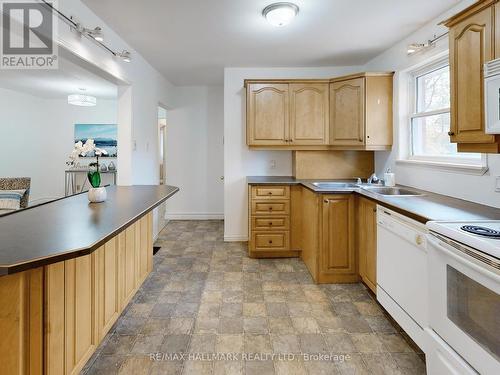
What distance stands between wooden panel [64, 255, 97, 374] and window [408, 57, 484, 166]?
9.04 feet

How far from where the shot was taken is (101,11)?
2529 mm

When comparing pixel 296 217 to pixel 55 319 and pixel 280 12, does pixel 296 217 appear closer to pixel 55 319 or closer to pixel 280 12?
pixel 280 12

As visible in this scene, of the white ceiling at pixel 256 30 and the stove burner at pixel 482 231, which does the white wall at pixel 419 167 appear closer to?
the white ceiling at pixel 256 30

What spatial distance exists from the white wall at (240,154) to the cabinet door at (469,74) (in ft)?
7.92

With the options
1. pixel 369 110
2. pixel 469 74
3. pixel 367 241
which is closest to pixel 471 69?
pixel 469 74

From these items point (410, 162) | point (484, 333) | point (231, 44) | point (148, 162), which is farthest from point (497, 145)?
point (148, 162)

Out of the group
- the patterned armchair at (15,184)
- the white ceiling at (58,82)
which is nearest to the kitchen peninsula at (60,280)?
the patterned armchair at (15,184)

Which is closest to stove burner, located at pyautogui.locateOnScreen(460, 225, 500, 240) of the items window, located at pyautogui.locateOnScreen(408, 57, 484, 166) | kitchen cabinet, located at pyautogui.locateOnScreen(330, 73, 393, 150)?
window, located at pyautogui.locateOnScreen(408, 57, 484, 166)

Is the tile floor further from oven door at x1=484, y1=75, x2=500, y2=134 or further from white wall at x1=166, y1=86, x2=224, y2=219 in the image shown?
white wall at x1=166, y1=86, x2=224, y2=219

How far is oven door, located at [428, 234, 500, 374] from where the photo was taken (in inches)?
44.6

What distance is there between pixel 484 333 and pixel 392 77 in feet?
9.57

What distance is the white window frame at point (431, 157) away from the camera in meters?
2.24

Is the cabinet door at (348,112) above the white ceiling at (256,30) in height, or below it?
below

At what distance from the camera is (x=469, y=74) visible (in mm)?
1793
